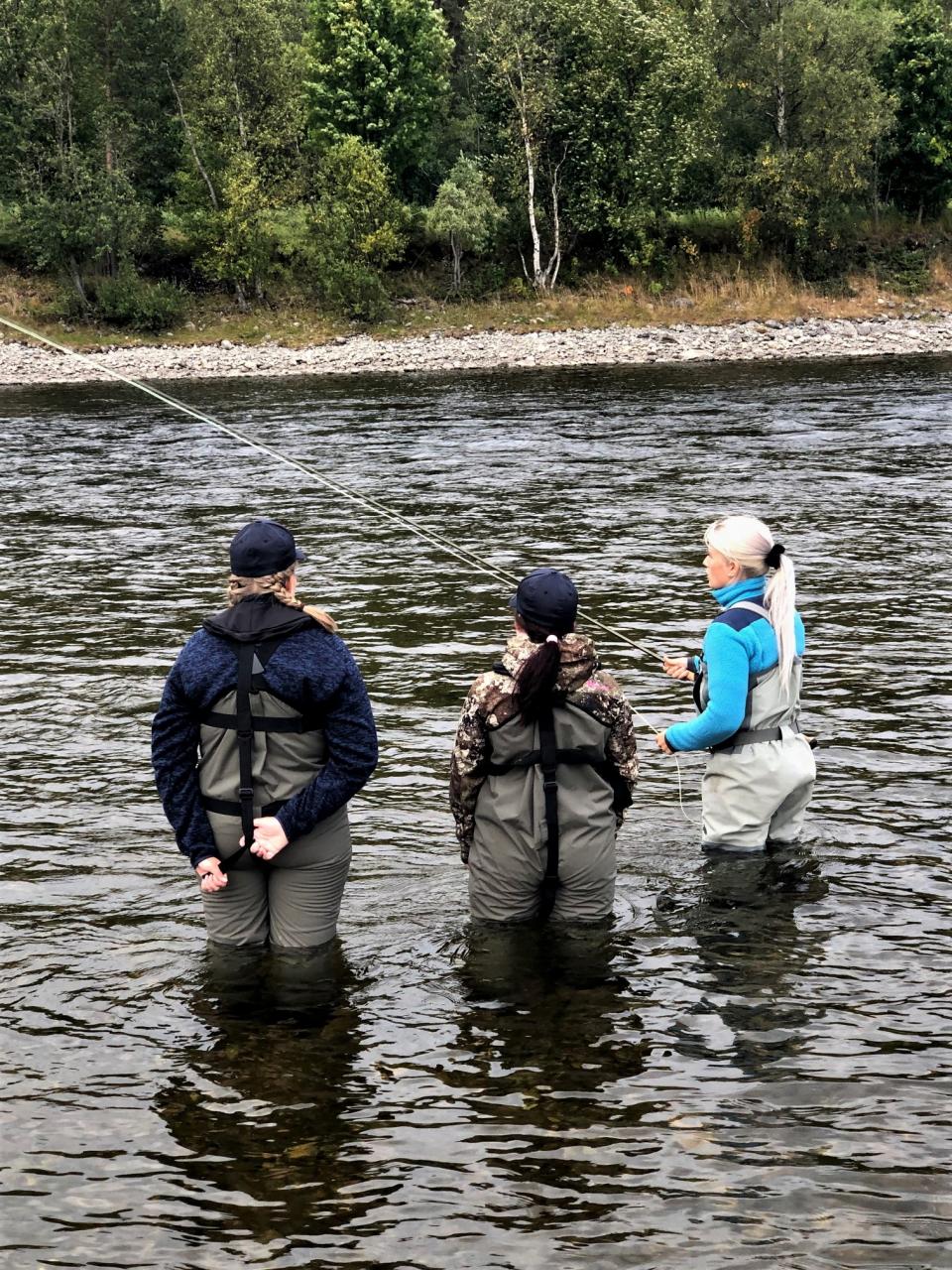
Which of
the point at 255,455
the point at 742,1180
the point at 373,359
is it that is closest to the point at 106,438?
the point at 255,455

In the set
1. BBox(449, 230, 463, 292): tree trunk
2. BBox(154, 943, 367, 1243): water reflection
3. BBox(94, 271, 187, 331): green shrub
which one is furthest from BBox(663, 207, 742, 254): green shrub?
BBox(154, 943, 367, 1243): water reflection

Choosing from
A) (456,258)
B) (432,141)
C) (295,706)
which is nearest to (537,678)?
(295,706)

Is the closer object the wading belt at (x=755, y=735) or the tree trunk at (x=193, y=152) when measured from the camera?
the wading belt at (x=755, y=735)

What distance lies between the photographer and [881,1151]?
5320 mm

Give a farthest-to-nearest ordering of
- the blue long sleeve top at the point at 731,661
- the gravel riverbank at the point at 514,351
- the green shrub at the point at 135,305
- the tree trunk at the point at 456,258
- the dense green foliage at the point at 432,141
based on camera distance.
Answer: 1. the tree trunk at the point at 456,258
2. the dense green foliage at the point at 432,141
3. the green shrub at the point at 135,305
4. the gravel riverbank at the point at 514,351
5. the blue long sleeve top at the point at 731,661

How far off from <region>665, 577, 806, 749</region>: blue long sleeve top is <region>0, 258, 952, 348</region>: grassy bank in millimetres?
48916

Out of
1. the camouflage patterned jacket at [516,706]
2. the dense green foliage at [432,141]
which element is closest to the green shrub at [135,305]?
the dense green foliage at [432,141]

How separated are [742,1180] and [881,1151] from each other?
0.58 m

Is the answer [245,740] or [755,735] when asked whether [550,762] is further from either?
[755,735]

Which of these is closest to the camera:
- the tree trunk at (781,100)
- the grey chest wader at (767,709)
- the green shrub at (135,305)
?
the grey chest wader at (767,709)

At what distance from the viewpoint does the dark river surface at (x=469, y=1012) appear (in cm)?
504

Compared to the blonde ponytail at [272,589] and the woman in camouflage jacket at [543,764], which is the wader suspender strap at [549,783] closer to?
the woman in camouflage jacket at [543,764]

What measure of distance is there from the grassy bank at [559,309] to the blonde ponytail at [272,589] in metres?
50.2

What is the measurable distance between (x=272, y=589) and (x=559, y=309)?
5410 centimetres
